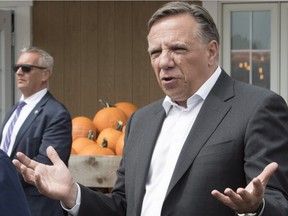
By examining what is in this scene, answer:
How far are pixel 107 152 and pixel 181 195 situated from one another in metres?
3.32

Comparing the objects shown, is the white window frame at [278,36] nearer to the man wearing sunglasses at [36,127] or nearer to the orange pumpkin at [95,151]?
the orange pumpkin at [95,151]

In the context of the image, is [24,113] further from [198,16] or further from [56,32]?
[198,16]

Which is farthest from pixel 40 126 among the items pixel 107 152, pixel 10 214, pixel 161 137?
pixel 10 214

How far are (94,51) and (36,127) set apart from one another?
2.62 metres

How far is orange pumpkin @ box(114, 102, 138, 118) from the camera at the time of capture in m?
6.89

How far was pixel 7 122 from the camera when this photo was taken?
535 centimetres

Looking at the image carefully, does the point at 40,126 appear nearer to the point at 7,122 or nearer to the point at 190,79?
the point at 7,122

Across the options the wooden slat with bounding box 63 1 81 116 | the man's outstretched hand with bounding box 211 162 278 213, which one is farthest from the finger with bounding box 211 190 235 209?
the wooden slat with bounding box 63 1 81 116

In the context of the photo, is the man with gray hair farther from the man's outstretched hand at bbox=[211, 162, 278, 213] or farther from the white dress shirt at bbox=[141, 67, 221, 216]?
the man's outstretched hand at bbox=[211, 162, 278, 213]

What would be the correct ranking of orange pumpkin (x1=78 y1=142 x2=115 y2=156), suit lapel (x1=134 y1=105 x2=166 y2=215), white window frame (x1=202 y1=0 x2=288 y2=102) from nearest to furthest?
suit lapel (x1=134 y1=105 x2=166 y2=215)
orange pumpkin (x1=78 y1=142 x2=115 y2=156)
white window frame (x1=202 y1=0 x2=288 y2=102)

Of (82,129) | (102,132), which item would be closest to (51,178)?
(102,132)

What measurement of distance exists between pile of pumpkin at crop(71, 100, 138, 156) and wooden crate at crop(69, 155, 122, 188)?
21 cm

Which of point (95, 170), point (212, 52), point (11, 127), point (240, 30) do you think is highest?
point (240, 30)

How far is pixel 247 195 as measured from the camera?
2.16 meters
